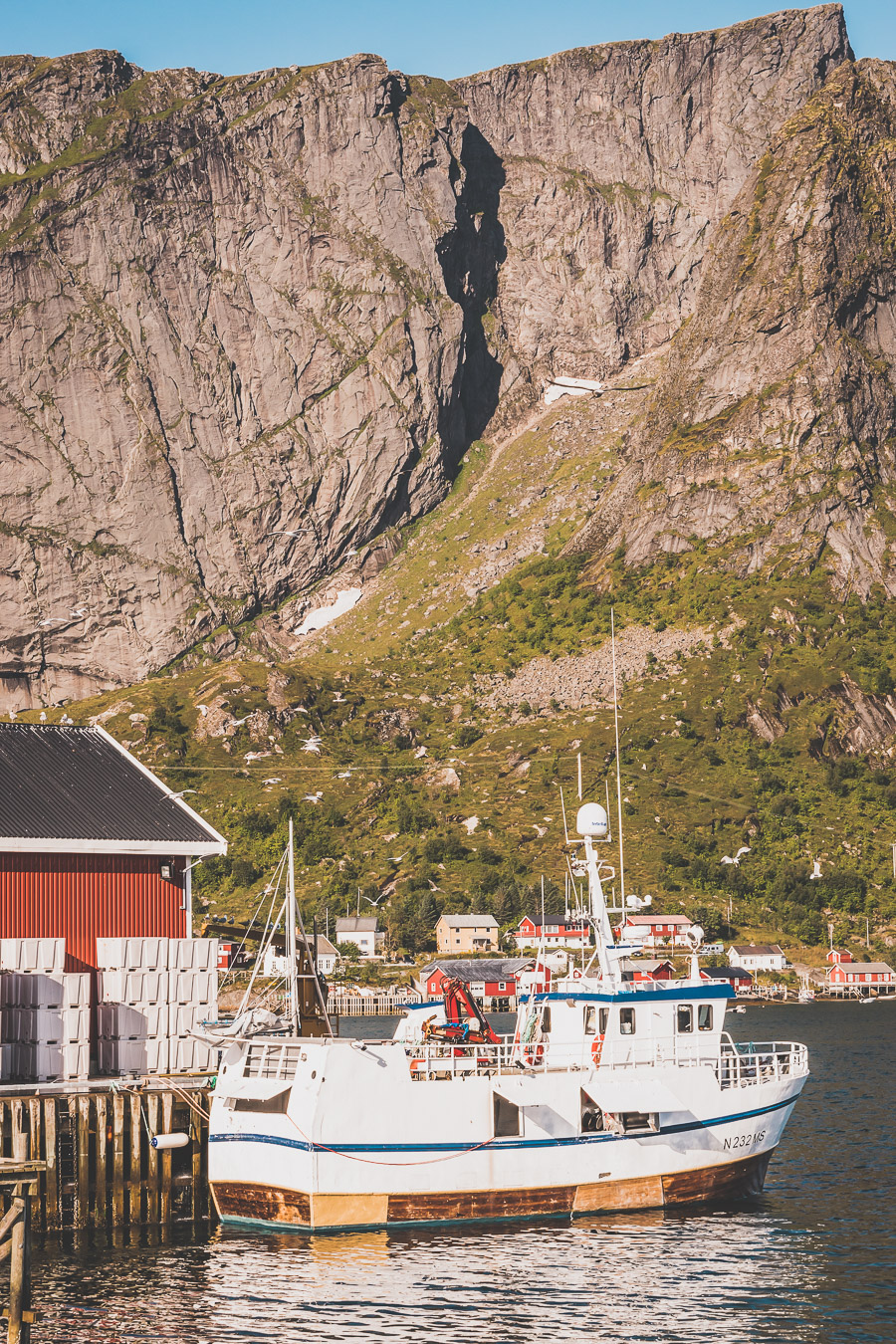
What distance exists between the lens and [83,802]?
48.6 metres

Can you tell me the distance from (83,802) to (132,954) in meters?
5.77

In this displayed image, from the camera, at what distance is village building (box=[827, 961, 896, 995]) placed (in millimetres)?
148625

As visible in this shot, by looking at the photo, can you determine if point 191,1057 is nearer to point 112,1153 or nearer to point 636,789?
point 112,1153

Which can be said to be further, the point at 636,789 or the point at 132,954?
the point at 636,789

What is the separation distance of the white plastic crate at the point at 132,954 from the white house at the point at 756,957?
107340 millimetres

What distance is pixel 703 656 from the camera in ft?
622

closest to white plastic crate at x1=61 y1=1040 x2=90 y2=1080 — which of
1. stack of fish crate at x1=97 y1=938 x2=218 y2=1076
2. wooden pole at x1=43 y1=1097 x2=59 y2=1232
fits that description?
stack of fish crate at x1=97 y1=938 x2=218 y2=1076

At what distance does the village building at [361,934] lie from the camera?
15438 centimetres

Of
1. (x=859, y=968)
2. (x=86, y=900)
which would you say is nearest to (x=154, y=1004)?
(x=86, y=900)

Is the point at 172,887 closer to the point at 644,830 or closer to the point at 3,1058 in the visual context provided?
the point at 3,1058

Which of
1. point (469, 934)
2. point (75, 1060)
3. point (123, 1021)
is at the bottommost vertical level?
point (75, 1060)

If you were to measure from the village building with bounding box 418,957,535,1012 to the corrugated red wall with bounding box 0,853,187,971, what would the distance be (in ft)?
274

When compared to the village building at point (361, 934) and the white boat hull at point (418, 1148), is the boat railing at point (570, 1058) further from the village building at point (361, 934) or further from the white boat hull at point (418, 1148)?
the village building at point (361, 934)

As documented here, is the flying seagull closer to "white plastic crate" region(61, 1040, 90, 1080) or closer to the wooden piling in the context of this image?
"white plastic crate" region(61, 1040, 90, 1080)
